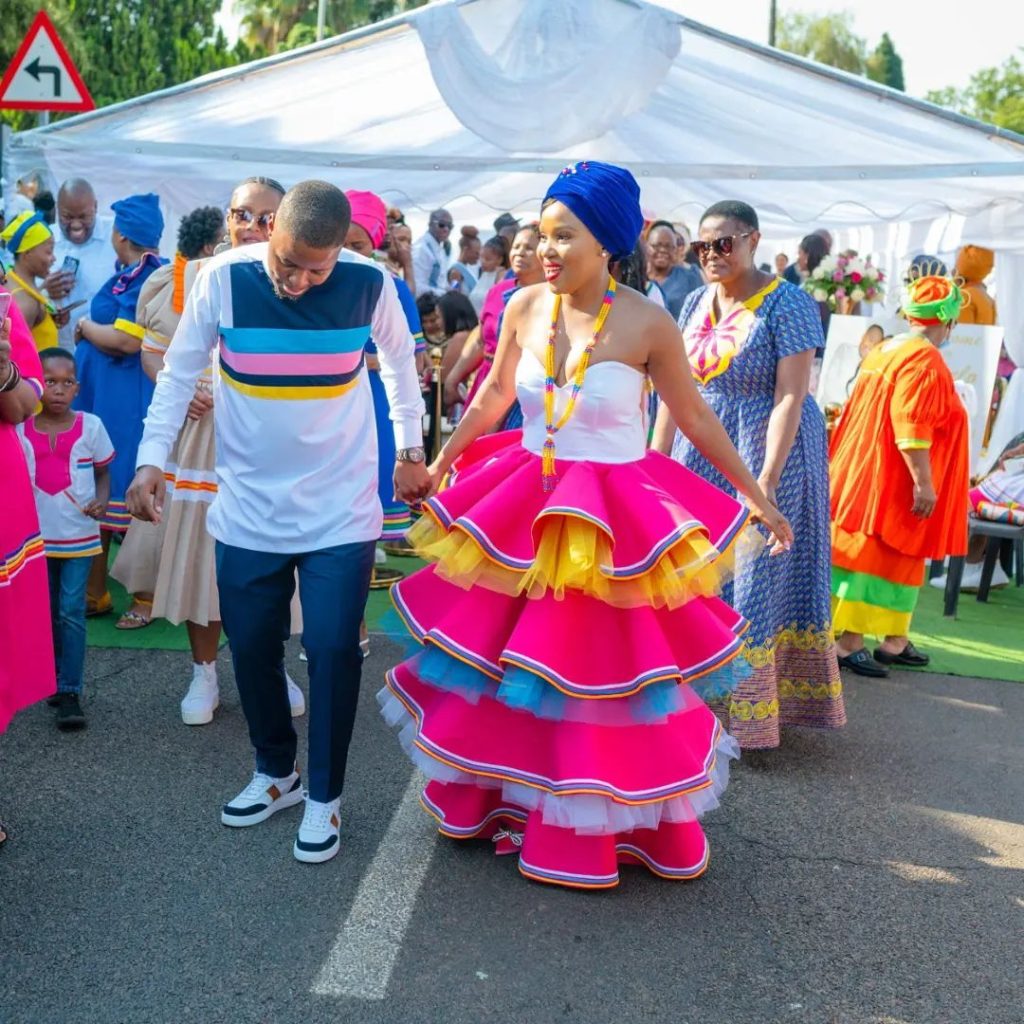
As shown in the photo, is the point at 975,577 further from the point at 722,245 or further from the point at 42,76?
the point at 42,76

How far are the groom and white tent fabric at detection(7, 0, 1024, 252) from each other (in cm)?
613

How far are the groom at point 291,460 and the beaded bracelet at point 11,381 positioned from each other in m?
0.39

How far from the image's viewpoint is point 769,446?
489cm

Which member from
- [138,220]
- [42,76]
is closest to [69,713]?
[138,220]

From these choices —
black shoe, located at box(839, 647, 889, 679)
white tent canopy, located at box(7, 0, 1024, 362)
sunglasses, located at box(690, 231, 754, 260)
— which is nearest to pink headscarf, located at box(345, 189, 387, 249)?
sunglasses, located at box(690, 231, 754, 260)

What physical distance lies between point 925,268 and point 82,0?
36.2 meters

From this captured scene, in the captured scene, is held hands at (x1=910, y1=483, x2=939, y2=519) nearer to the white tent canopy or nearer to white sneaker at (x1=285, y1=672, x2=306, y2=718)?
white sneaker at (x1=285, y1=672, x2=306, y2=718)

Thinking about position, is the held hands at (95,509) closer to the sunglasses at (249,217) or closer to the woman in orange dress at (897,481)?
the sunglasses at (249,217)

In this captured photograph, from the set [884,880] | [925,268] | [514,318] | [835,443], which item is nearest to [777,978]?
[884,880]

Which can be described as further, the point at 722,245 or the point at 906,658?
the point at 906,658

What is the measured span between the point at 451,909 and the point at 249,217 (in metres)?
2.48

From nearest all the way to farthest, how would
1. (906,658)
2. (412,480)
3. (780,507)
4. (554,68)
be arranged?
1. (412,480)
2. (780,507)
3. (906,658)
4. (554,68)

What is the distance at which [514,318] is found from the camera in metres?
4.11

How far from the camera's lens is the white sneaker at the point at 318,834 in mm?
3854
